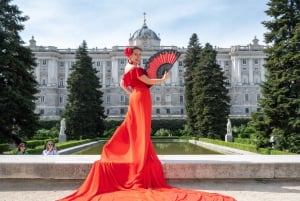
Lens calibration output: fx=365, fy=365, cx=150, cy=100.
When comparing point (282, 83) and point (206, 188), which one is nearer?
point (206, 188)

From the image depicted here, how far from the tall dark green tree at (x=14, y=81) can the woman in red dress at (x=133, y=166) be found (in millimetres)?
9840

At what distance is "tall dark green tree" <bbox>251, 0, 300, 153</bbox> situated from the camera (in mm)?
14055

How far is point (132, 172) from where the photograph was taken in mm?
4535

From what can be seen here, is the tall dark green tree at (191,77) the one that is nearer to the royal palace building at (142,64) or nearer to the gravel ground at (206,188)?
the royal palace building at (142,64)

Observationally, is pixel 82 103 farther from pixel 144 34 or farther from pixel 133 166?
pixel 144 34

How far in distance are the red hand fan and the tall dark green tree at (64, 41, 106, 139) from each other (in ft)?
87.0

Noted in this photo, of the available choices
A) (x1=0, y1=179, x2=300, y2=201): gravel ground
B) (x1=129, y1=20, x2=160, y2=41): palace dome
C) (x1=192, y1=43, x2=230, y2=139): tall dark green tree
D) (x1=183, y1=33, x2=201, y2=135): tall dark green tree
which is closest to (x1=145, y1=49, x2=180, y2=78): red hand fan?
(x1=0, y1=179, x2=300, y2=201): gravel ground

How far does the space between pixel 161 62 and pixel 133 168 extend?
150cm

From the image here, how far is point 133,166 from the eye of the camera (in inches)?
179

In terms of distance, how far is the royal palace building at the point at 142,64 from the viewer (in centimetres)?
6172

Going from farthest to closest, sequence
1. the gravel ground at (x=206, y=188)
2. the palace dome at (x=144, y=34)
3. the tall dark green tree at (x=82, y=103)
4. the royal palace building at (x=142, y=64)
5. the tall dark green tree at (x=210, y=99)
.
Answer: the palace dome at (x=144, y=34)
the royal palace building at (x=142, y=64)
the tall dark green tree at (x=82, y=103)
the tall dark green tree at (x=210, y=99)
the gravel ground at (x=206, y=188)

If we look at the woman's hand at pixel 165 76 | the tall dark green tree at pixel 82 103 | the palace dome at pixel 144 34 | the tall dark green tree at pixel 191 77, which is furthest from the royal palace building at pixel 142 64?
the woman's hand at pixel 165 76

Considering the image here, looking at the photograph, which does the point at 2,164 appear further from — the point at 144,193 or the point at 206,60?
the point at 206,60

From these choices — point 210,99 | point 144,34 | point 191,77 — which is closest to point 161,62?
point 210,99
